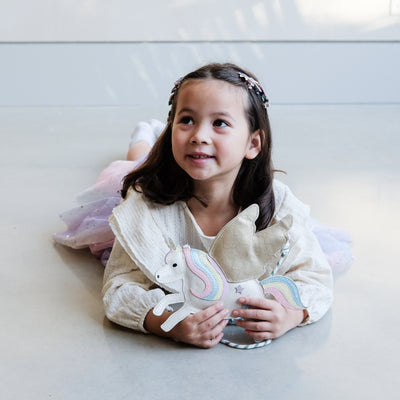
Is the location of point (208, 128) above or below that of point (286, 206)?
above

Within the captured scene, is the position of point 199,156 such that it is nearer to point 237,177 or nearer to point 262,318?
point 237,177

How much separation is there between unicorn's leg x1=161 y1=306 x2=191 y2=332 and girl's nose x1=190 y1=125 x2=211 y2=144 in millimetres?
303

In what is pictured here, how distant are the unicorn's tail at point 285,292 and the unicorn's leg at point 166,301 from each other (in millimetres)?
157

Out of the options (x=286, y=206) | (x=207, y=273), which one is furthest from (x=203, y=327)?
(x=286, y=206)

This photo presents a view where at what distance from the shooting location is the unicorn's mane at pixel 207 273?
1.16m

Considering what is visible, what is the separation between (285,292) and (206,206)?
10.4 inches

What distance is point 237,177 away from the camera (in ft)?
4.62

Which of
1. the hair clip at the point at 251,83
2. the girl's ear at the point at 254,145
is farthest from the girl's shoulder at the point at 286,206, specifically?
the hair clip at the point at 251,83

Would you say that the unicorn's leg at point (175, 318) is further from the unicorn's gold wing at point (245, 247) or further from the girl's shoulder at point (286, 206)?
the girl's shoulder at point (286, 206)

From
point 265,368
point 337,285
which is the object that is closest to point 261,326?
point 265,368

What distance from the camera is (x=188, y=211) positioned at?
136cm
